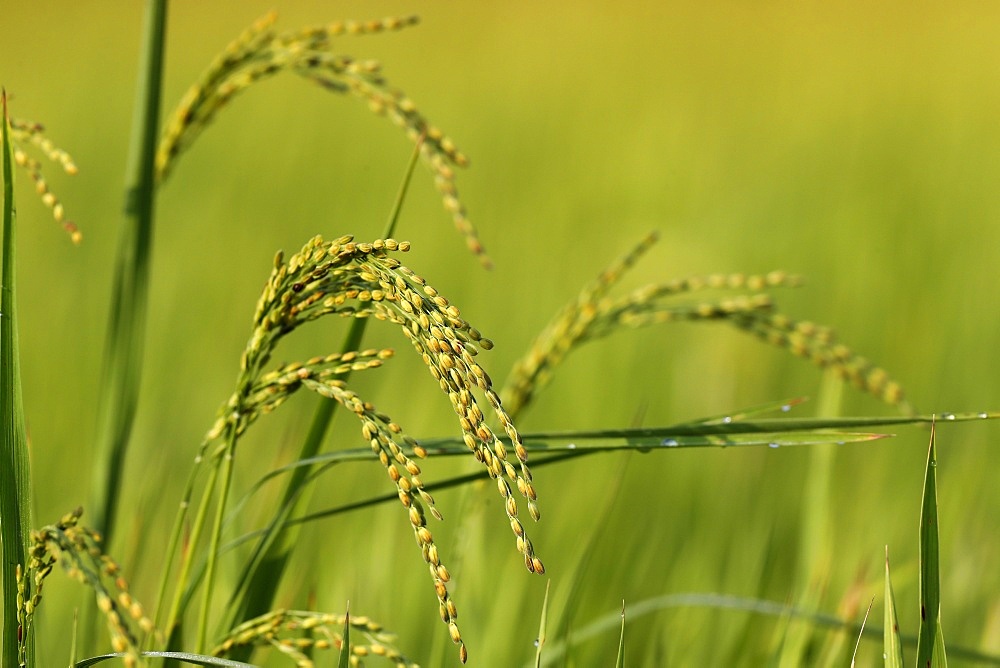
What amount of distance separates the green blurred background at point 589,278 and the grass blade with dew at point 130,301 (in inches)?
14.0

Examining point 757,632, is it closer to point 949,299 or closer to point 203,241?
point 949,299

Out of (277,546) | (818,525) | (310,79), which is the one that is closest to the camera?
(277,546)

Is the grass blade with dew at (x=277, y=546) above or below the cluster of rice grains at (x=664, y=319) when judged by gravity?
below

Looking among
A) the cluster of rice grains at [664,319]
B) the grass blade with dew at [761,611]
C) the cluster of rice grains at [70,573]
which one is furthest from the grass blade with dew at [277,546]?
the grass blade with dew at [761,611]

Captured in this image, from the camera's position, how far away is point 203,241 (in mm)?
4801

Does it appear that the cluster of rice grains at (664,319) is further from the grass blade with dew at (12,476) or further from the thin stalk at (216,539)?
the grass blade with dew at (12,476)

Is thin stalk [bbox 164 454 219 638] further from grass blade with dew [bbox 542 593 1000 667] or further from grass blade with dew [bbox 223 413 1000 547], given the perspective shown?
grass blade with dew [bbox 542 593 1000 667]

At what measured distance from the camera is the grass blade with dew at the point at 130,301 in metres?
1.53

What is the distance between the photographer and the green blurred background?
2186 millimetres

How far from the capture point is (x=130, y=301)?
1.55 meters

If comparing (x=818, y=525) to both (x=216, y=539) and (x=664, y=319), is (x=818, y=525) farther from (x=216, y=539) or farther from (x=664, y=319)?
(x=216, y=539)

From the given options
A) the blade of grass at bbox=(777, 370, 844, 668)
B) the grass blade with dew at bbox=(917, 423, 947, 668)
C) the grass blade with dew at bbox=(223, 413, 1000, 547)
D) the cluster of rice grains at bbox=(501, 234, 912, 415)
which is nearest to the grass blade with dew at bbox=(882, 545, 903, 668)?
the grass blade with dew at bbox=(917, 423, 947, 668)

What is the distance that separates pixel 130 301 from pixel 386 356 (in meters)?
0.63

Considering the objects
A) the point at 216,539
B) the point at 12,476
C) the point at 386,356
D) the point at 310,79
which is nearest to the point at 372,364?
the point at 386,356
